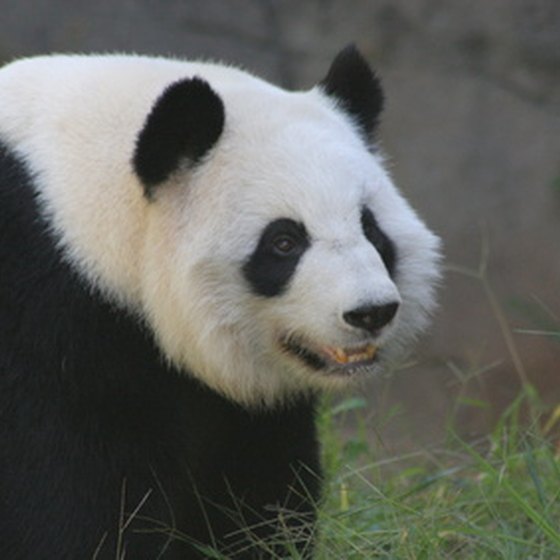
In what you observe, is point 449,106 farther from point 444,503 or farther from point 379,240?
point 379,240

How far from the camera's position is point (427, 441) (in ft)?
25.8

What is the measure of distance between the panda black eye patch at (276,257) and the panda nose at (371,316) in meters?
0.28

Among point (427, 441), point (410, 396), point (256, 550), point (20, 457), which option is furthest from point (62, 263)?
point (410, 396)

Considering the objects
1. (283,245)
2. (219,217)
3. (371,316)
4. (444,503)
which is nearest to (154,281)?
(219,217)

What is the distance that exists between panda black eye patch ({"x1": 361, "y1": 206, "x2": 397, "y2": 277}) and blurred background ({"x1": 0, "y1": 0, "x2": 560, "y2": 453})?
339 cm

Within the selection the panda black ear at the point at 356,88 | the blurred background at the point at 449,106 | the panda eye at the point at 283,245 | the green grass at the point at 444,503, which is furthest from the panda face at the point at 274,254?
the blurred background at the point at 449,106

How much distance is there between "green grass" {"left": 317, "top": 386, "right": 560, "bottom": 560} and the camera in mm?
4828

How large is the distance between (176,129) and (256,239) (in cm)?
37

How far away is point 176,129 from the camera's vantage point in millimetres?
4844

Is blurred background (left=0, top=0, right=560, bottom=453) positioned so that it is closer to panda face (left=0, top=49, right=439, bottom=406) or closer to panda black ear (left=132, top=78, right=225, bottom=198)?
panda face (left=0, top=49, right=439, bottom=406)

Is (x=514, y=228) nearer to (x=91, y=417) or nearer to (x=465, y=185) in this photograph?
(x=465, y=185)

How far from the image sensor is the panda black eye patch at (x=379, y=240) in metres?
4.91

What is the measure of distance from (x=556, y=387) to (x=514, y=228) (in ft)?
2.64

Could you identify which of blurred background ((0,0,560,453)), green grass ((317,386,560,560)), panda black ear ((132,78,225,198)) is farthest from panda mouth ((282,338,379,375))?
blurred background ((0,0,560,453))
